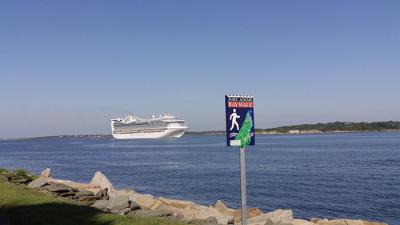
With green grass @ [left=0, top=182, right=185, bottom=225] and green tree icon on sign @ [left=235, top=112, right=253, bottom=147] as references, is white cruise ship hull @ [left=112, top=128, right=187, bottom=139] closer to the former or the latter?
green grass @ [left=0, top=182, right=185, bottom=225]

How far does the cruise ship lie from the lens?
149 metres

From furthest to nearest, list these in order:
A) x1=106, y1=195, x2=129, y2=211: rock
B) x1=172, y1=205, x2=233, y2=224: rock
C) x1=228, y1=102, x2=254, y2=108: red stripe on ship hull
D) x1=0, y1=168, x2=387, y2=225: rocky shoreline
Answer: x1=172, y1=205, x2=233, y2=224: rock → x1=106, y1=195, x2=129, y2=211: rock → x1=0, y1=168, x2=387, y2=225: rocky shoreline → x1=228, y1=102, x2=254, y2=108: red stripe on ship hull

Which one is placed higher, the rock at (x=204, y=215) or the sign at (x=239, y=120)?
the sign at (x=239, y=120)

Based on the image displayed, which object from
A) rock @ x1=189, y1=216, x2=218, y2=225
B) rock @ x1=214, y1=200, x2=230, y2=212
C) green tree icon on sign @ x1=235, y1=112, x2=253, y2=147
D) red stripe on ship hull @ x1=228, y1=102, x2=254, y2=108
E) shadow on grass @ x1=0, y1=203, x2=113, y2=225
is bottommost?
rock @ x1=214, y1=200, x2=230, y2=212

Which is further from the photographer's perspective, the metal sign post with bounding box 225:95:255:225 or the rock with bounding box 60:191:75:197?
the rock with bounding box 60:191:75:197

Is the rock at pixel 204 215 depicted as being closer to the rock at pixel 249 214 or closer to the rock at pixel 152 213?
the rock at pixel 152 213

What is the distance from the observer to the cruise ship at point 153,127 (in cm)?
14912

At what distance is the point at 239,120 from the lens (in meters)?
7.09

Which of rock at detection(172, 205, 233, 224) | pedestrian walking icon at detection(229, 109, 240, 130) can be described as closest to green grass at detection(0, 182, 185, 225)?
rock at detection(172, 205, 233, 224)

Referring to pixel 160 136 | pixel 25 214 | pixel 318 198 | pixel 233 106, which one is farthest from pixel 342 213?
pixel 160 136

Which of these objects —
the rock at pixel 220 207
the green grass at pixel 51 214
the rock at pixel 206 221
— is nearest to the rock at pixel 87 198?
the green grass at pixel 51 214

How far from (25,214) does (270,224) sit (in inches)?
222

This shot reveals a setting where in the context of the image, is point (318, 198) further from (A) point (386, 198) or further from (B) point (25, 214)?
(B) point (25, 214)

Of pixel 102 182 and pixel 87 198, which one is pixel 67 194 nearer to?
pixel 87 198
